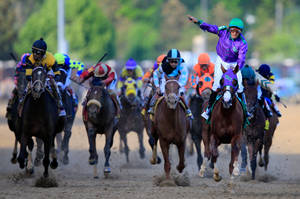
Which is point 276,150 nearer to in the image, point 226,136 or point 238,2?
point 226,136

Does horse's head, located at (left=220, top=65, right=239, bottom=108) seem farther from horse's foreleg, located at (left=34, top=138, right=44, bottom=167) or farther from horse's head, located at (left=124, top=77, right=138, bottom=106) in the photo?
horse's head, located at (left=124, top=77, right=138, bottom=106)

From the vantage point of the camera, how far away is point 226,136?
1288 cm

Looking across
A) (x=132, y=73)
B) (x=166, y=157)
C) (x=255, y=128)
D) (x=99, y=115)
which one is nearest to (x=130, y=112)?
(x=132, y=73)

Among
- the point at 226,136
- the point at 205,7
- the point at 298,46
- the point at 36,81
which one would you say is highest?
the point at 205,7

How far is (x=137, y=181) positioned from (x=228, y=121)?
2.47 metres

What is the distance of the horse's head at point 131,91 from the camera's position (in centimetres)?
1880

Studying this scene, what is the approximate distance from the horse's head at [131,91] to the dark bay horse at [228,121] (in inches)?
232

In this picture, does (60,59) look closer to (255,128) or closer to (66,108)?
(66,108)

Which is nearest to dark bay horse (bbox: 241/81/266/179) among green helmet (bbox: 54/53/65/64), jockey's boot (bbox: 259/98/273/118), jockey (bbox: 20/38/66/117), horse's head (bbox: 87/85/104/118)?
jockey's boot (bbox: 259/98/273/118)

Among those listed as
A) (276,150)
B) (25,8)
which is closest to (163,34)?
(25,8)

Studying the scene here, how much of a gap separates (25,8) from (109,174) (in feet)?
254

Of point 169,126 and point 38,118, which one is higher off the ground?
point 38,118

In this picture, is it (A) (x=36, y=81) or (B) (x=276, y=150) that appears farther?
(B) (x=276, y=150)

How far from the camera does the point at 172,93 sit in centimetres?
1295
